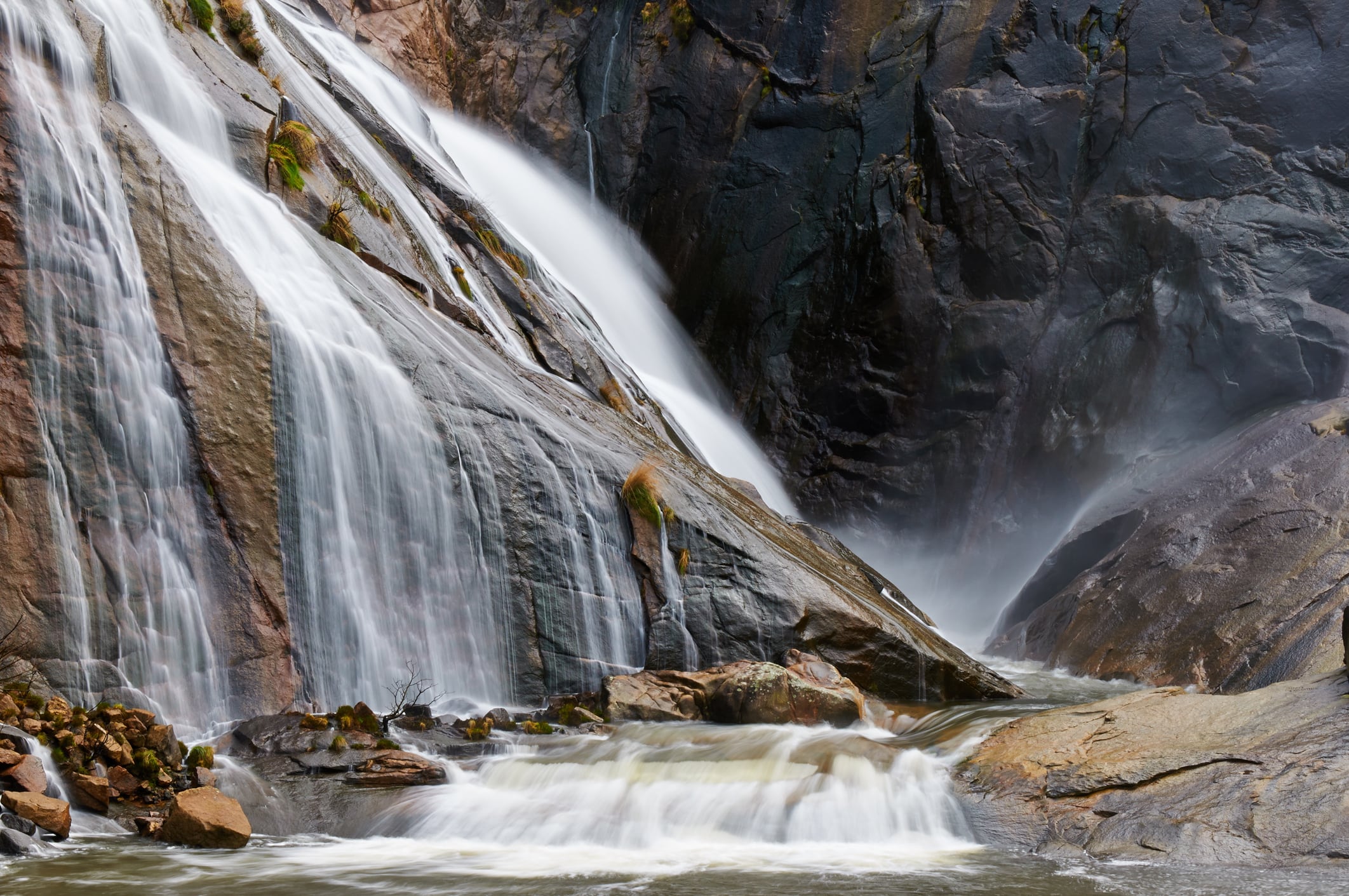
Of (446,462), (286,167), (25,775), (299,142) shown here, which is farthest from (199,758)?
(299,142)

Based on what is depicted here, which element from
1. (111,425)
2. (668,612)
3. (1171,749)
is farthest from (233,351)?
(1171,749)

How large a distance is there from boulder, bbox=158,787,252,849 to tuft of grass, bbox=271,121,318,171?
7.34 metres

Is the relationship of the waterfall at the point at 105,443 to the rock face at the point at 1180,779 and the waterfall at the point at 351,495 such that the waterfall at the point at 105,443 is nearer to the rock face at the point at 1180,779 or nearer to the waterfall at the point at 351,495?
the waterfall at the point at 351,495

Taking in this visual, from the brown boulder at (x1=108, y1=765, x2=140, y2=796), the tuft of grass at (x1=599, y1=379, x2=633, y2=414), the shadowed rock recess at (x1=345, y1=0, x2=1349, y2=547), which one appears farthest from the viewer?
the shadowed rock recess at (x1=345, y1=0, x2=1349, y2=547)

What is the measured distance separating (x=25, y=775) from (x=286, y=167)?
273 inches

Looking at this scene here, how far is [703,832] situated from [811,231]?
15918mm

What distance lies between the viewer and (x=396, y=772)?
6.83 meters

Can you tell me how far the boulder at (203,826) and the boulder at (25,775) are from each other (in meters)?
0.68

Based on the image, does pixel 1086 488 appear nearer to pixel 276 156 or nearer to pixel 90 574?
pixel 276 156

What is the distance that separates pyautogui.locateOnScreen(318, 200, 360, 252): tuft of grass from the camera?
1066 centimetres

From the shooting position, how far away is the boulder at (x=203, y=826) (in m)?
5.72

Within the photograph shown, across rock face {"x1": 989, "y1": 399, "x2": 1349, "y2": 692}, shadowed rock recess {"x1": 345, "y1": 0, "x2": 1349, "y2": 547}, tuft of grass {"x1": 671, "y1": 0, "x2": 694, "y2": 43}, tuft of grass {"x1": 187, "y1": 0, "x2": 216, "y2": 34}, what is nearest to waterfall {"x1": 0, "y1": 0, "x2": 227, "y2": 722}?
tuft of grass {"x1": 187, "y1": 0, "x2": 216, "y2": 34}

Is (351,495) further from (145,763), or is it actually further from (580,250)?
(580,250)

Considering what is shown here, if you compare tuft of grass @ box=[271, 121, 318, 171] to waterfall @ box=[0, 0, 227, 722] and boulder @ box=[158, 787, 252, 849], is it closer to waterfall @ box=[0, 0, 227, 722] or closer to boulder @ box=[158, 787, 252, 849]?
waterfall @ box=[0, 0, 227, 722]
